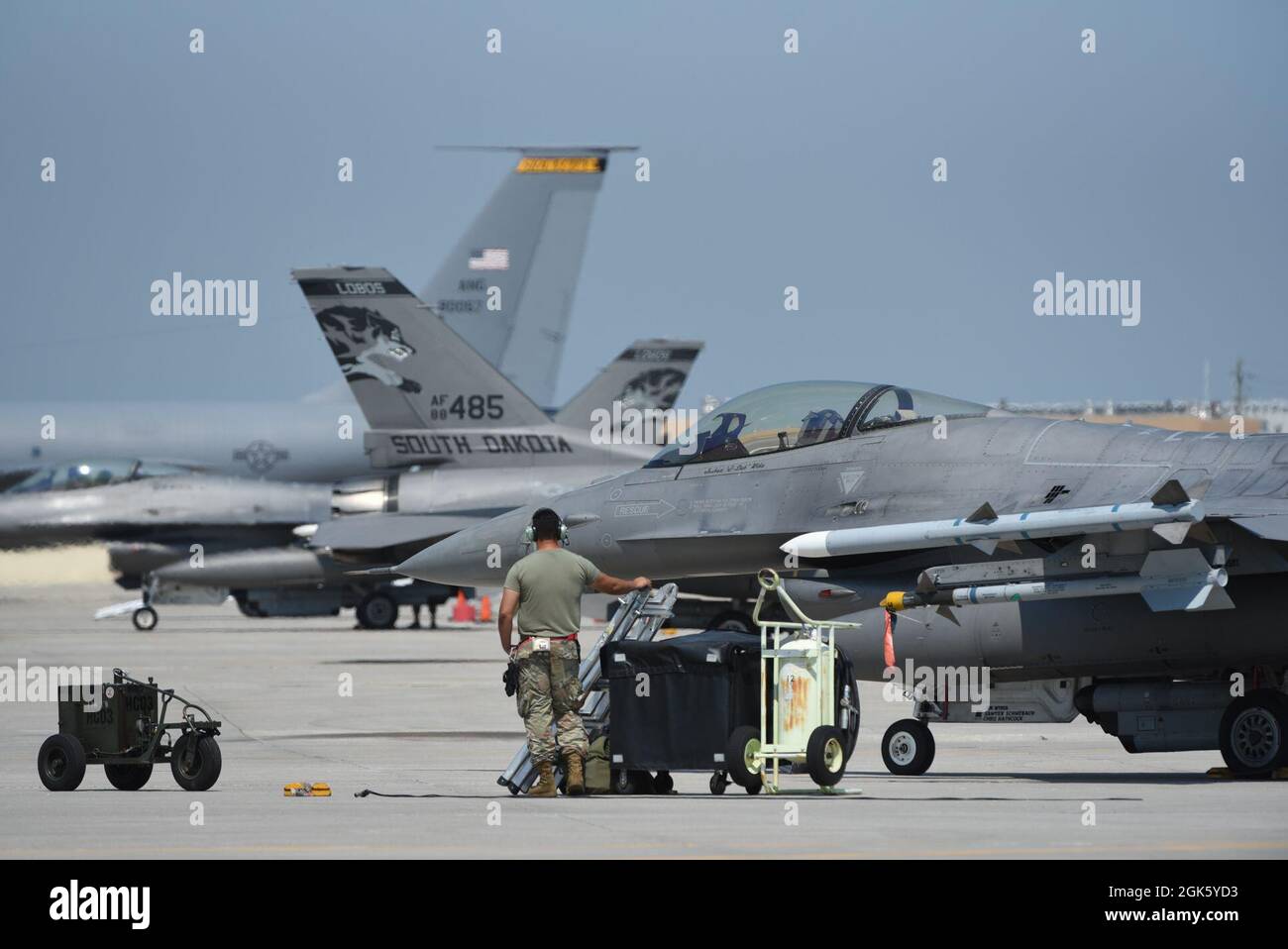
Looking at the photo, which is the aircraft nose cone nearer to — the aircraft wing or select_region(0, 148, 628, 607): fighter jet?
the aircraft wing

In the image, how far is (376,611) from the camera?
40688mm

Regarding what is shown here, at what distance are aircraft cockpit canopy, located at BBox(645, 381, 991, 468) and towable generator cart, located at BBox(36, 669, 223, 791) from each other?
525 cm

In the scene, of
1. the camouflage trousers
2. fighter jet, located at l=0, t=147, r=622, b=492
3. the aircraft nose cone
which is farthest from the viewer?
fighter jet, located at l=0, t=147, r=622, b=492

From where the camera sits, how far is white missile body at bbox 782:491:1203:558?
1156 cm

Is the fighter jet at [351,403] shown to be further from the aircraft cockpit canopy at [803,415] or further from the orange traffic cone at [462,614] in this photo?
the aircraft cockpit canopy at [803,415]

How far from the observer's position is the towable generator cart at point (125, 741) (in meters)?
11.4

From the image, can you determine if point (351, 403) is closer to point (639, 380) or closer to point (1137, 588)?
point (639, 380)

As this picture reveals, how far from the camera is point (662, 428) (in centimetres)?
3338

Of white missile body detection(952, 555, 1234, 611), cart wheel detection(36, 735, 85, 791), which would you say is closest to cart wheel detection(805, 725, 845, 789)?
white missile body detection(952, 555, 1234, 611)

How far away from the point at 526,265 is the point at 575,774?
1445 inches

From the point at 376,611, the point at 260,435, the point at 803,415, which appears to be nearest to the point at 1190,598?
the point at 803,415

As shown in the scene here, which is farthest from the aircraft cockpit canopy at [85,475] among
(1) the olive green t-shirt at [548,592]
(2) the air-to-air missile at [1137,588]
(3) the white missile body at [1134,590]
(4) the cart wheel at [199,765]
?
(1) the olive green t-shirt at [548,592]

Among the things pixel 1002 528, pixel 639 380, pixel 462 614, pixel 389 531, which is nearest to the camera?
pixel 1002 528

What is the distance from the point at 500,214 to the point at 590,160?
8.49 feet
